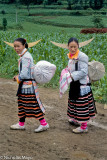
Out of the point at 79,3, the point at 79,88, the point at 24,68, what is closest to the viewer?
the point at 24,68

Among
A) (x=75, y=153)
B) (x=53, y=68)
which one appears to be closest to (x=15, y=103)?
(x=53, y=68)

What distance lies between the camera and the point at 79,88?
4430 mm

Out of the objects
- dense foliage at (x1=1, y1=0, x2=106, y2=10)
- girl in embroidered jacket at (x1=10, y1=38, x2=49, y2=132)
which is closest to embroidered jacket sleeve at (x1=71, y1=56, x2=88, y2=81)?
girl in embroidered jacket at (x1=10, y1=38, x2=49, y2=132)

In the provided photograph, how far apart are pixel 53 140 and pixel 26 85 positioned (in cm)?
99

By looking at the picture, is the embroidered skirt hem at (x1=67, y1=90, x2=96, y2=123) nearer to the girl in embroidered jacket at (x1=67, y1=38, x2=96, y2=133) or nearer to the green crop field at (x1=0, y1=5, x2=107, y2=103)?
the girl in embroidered jacket at (x1=67, y1=38, x2=96, y2=133)

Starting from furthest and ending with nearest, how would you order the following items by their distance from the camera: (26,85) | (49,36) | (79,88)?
(49,36) < (79,88) < (26,85)

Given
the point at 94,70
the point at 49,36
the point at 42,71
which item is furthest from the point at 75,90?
the point at 49,36

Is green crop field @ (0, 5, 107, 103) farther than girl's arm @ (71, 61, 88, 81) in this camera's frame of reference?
Yes

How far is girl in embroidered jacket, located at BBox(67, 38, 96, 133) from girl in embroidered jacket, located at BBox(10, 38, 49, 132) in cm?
60

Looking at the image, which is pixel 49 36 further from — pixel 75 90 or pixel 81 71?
pixel 81 71

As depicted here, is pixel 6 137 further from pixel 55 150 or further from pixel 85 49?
pixel 85 49

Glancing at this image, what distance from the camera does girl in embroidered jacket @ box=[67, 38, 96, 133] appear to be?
4.27 m

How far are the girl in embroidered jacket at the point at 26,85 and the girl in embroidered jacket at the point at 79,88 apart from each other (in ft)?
1.97

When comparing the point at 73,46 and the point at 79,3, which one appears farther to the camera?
the point at 79,3
